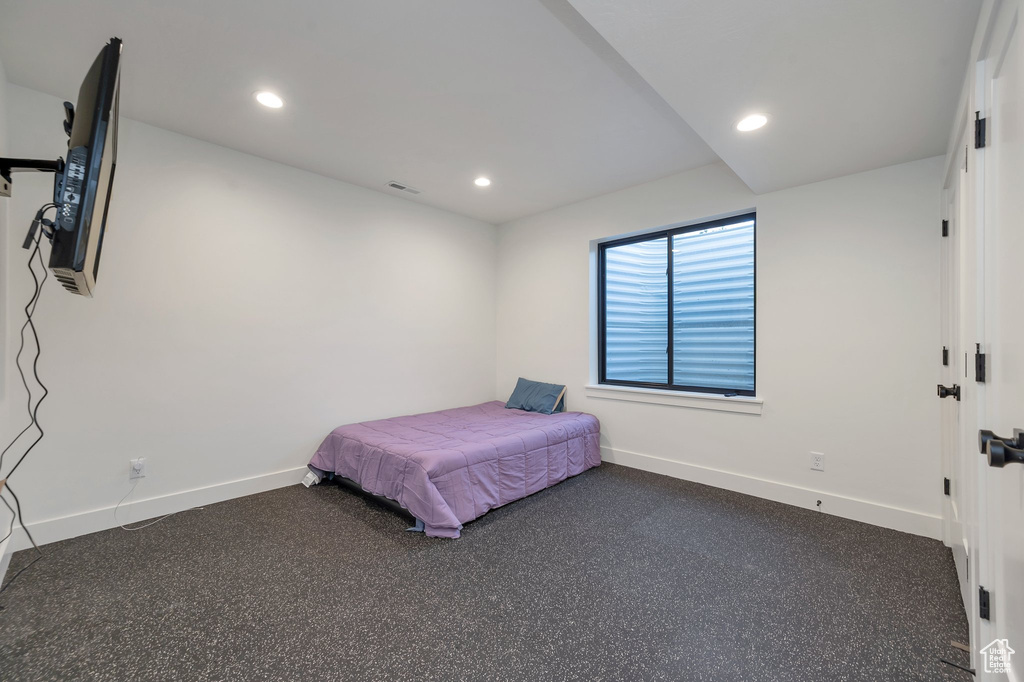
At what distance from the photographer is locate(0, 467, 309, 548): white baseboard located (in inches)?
93.0

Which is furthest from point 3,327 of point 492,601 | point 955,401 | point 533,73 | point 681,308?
point 955,401

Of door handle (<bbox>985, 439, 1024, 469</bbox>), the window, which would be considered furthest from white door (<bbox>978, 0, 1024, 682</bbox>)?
the window

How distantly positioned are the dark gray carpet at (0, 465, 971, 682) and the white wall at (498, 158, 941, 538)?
327 mm

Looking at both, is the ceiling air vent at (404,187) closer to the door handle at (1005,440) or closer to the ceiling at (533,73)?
the ceiling at (533,73)

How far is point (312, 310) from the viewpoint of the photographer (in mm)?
3469

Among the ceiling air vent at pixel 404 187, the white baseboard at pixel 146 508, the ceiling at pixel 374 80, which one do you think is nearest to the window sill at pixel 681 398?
the ceiling at pixel 374 80

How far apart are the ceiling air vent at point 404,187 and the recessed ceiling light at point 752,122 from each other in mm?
2629

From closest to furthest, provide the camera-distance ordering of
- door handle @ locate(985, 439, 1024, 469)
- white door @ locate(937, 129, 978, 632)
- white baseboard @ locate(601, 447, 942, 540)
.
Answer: door handle @ locate(985, 439, 1024, 469)
white door @ locate(937, 129, 978, 632)
white baseboard @ locate(601, 447, 942, 540)

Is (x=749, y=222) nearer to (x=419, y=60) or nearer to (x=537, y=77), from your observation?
(x=537, y=77)

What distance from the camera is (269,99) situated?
94.3 inches

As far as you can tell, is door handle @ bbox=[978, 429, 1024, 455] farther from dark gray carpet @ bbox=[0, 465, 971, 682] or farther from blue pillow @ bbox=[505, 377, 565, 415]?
blue pillow @ bbox=[505, 377, 565, 415]

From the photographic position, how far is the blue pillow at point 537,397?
4117mm

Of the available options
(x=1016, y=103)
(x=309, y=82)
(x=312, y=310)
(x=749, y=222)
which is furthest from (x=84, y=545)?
(x=749, y=222)

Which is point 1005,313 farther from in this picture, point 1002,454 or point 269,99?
point 269,99
